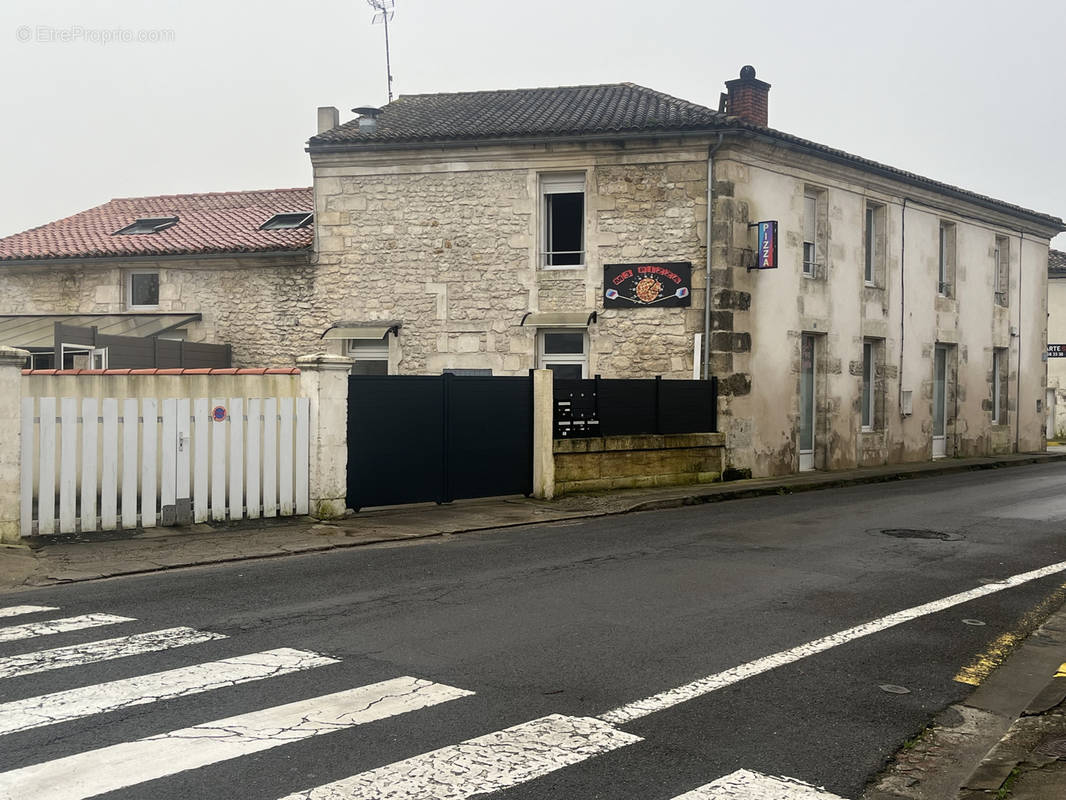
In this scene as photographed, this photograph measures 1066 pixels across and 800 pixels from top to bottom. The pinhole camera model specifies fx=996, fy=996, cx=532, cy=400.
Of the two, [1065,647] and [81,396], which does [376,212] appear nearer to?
[81,396]

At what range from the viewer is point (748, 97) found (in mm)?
20562

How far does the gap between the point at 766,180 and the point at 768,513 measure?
8280 mm

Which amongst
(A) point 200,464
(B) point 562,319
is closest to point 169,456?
(A) point 200,464

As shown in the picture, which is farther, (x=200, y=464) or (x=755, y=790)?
(x=200, y=464)

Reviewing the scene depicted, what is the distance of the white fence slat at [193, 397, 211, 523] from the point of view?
11812 mm

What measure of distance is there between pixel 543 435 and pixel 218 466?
5292 millimetres

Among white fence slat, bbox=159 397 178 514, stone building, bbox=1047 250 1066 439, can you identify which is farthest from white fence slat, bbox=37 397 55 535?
stone building, bbox=1047 250 1066 439

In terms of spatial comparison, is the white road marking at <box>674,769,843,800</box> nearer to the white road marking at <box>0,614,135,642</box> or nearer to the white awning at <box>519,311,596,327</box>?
the white road marking at <box>0,614,135,642</box>

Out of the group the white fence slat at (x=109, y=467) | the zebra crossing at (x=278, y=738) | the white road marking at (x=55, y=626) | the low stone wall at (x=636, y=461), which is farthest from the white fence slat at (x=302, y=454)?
the zebra crossing at (x=278, y=738)

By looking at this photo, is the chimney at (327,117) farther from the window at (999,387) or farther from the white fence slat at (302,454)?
the window at (999,387)

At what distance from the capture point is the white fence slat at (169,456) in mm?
11625

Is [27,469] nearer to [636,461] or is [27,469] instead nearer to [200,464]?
[200,464]

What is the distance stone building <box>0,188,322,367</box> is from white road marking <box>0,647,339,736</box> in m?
15.3

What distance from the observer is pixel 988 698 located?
223 inches
